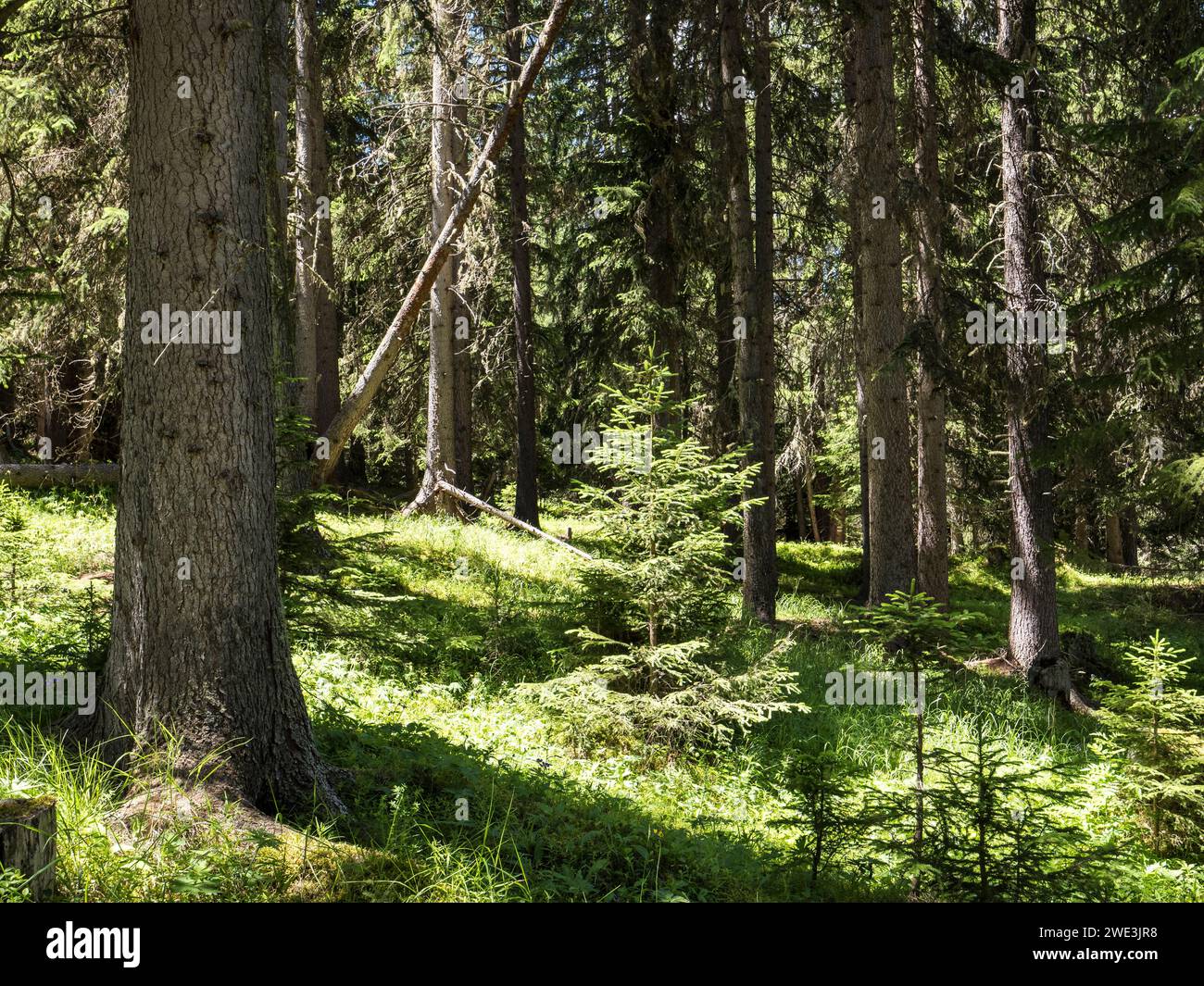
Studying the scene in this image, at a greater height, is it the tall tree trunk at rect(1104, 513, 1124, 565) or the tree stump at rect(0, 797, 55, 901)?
the tree stump at rect(0, 797, 55, 901)

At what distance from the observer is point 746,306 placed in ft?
41.4

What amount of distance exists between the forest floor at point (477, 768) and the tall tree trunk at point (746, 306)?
3.95 ft

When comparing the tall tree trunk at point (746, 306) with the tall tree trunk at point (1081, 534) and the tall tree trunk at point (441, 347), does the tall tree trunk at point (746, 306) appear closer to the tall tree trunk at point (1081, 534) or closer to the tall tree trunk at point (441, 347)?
the tall tree trunk at point (441, 347)

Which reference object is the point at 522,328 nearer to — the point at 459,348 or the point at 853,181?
the point at 459,348

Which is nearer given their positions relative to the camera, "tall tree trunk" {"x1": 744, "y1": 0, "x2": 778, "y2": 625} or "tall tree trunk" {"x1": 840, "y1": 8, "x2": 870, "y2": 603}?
"tall tree trunk" {"x1": 840, "y1": 8, "x2": 870, "y2": 603}

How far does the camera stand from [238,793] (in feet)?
14.0

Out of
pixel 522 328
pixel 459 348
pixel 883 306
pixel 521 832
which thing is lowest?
pixel 521 832

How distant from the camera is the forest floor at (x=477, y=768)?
3869 mm

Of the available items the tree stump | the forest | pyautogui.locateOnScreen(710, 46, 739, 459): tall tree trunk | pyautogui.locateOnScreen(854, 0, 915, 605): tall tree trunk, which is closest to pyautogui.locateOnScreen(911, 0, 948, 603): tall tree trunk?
the forest

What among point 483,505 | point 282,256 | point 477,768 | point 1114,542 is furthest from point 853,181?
point 1114,542

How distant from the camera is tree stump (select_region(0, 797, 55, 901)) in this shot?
10.6 ft

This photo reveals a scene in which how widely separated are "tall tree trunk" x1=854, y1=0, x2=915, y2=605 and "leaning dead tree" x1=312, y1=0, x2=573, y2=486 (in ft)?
15.4

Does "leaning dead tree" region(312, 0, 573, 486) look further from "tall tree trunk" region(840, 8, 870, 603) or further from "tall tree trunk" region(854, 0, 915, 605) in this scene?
"tall tree trunk" region(854, 0, 915, 605)

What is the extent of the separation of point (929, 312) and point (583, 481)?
6498mm
